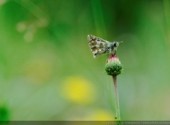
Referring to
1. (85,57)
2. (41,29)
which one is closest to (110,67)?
(85,57)

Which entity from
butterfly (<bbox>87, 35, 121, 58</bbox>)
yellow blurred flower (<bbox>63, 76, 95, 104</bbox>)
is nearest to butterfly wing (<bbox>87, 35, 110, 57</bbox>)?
butterfly (<bbox>87, 35, 121, 58</bbox>)

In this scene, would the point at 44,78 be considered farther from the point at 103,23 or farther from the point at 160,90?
the point at 160,90

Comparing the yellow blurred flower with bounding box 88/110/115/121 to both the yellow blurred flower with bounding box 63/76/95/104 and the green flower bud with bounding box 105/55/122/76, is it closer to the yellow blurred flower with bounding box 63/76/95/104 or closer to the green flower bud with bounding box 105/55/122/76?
the yellow blurred flower with bounding box 63/76/95/104

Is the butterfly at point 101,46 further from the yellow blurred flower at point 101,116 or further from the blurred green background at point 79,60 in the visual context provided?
the yellow blurred flower at point 101,116

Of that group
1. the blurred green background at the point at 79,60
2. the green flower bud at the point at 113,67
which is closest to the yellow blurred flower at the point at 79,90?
the blurred green background at the point at 79,60

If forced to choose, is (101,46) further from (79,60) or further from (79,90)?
(79,90)
